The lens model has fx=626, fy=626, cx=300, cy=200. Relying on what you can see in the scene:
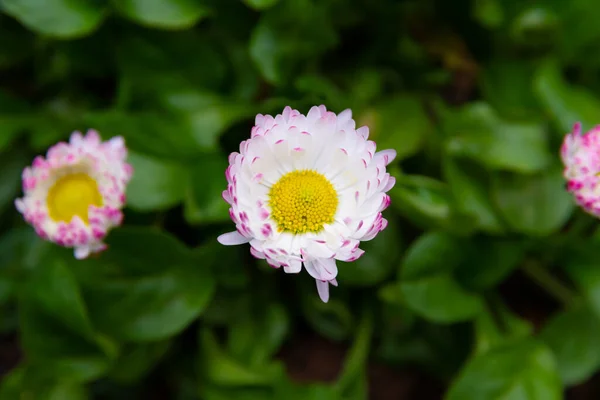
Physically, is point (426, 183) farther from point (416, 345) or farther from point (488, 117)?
point (416, 345)

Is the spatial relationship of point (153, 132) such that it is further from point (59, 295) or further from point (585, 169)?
point (585, 169)

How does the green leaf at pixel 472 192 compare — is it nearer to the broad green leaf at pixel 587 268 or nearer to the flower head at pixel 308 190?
the broad green leaf at pixel 587 268

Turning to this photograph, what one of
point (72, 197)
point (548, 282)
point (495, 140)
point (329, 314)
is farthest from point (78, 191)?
point (548, 282)

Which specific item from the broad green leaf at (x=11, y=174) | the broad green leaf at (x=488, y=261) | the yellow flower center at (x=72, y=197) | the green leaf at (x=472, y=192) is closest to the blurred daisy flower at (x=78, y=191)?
the yellow flower center at (x=72, y=197)

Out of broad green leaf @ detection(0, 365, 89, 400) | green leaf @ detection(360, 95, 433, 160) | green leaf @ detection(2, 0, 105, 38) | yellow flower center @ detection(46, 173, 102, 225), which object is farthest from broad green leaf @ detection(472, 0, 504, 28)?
broad green leaf @ detection(0, 365, 89, 400)

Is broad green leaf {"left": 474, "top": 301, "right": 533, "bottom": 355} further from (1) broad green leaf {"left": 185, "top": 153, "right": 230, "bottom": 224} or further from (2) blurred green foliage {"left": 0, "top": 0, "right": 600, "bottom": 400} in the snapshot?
(1) broad green leaf {"left": 185, "top": 153, "right": 230, "bottom": 224}

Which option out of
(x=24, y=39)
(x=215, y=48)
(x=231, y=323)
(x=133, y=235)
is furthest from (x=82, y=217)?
(x=24, y=39)
